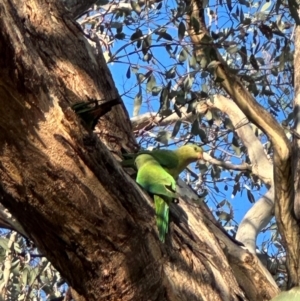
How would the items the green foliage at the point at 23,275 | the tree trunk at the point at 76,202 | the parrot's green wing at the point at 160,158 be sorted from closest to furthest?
the tree trunk at the point at 76,202, the parrot's green wing at the point at 160,158, the green foliage at the point at 23,275

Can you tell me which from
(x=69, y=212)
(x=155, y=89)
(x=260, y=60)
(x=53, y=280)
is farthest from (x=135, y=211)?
(x=53, y=280)

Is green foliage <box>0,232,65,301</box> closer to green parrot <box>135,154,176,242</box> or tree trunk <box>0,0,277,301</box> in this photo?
green parrot <box>135,154,176,242</box>

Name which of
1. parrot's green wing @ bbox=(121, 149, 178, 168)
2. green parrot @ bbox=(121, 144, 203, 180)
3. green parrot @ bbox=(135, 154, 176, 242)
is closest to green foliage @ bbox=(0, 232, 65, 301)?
green parrot @ bbox=(121, 144, 203, 180)

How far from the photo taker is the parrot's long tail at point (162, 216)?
1.80 metres

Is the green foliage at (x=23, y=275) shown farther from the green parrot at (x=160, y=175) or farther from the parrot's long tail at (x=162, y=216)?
the parrot's long tail at (x=162, y=216)

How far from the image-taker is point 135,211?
5.60ft

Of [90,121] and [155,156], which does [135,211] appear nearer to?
[90,121]

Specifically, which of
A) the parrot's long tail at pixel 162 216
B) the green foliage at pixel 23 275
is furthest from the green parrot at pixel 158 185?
the green foliage at pixel 23 275

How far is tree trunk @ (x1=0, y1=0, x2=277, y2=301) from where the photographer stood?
57.7 inches

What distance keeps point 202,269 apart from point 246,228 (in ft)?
4.27

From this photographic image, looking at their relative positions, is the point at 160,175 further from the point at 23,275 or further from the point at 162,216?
the point at 23,275

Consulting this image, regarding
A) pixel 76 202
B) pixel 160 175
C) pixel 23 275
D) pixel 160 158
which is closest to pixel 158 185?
pixel 160 175

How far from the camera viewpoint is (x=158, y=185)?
196 centimetres

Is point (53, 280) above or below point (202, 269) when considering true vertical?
above
